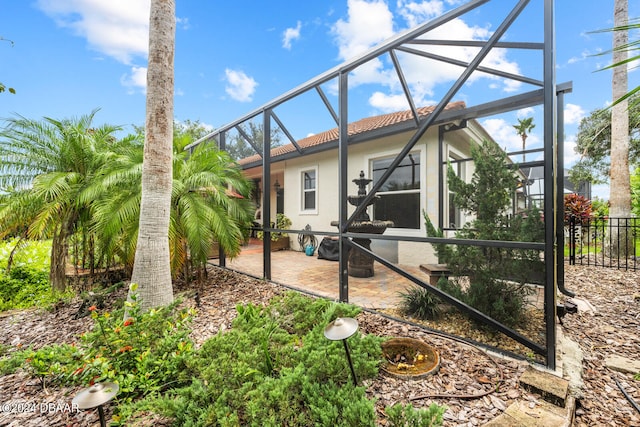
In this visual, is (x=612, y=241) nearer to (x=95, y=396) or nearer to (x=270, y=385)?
(x=270, y=385)

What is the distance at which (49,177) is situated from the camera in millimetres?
4031

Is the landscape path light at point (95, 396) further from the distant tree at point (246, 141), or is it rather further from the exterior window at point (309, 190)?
the exterior window at point (309, 190)

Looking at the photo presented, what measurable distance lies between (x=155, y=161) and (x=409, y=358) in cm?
335

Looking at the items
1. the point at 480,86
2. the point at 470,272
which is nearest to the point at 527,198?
the point at 470,272

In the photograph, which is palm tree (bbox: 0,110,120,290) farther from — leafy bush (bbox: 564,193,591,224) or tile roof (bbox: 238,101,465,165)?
leafy bush (bbox: 564,193,591,224)

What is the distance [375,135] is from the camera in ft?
20.1

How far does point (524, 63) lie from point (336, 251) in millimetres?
5143

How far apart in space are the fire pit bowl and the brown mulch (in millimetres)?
55

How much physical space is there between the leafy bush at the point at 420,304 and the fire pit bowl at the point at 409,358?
69cm

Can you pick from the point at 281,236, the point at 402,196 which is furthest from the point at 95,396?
the point at 281,236

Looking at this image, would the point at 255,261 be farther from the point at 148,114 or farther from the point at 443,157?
the point at 443,157

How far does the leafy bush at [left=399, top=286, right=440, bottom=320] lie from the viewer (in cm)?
317

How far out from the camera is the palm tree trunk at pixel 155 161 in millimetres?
3086

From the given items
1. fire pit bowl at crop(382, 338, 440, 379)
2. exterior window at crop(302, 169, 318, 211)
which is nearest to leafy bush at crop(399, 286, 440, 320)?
fire pit bowl at crop(382, 338, 440, 379)
